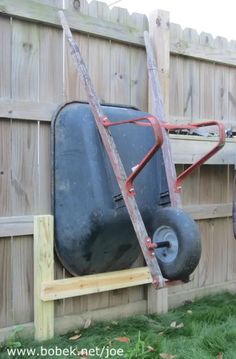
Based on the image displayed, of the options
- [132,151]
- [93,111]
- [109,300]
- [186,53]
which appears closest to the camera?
[93,111]

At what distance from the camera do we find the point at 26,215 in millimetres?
2852

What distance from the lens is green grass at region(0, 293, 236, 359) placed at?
2686 millimetres

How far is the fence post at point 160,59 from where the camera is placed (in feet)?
11.3

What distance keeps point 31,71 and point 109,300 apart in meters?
1.60

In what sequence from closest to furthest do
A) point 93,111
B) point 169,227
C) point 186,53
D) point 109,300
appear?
point 169,227, point 93,111, point 109,300, point 186,53

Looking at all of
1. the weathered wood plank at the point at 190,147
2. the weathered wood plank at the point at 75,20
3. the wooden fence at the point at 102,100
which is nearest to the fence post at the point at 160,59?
A: the wooden fence at the point at 102,100

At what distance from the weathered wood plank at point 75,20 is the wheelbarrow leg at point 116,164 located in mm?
86

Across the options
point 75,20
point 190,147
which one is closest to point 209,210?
point 190,147

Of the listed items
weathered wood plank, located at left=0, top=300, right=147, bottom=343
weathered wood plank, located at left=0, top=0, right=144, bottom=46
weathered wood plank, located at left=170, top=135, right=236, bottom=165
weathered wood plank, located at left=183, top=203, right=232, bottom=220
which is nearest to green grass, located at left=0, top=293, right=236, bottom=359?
weathered wood plank, located at left=0, top=300, right=147, bottom=343

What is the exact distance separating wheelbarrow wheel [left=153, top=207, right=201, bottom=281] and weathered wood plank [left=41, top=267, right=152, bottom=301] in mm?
604

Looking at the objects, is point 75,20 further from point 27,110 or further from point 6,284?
point 6,284

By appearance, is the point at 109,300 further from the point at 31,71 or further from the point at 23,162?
the point at 31,71

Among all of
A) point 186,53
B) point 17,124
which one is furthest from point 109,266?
point 186,53

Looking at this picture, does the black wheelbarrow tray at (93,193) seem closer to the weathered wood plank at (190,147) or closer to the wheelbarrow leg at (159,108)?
the wheelbarrow leg at (159,108)
